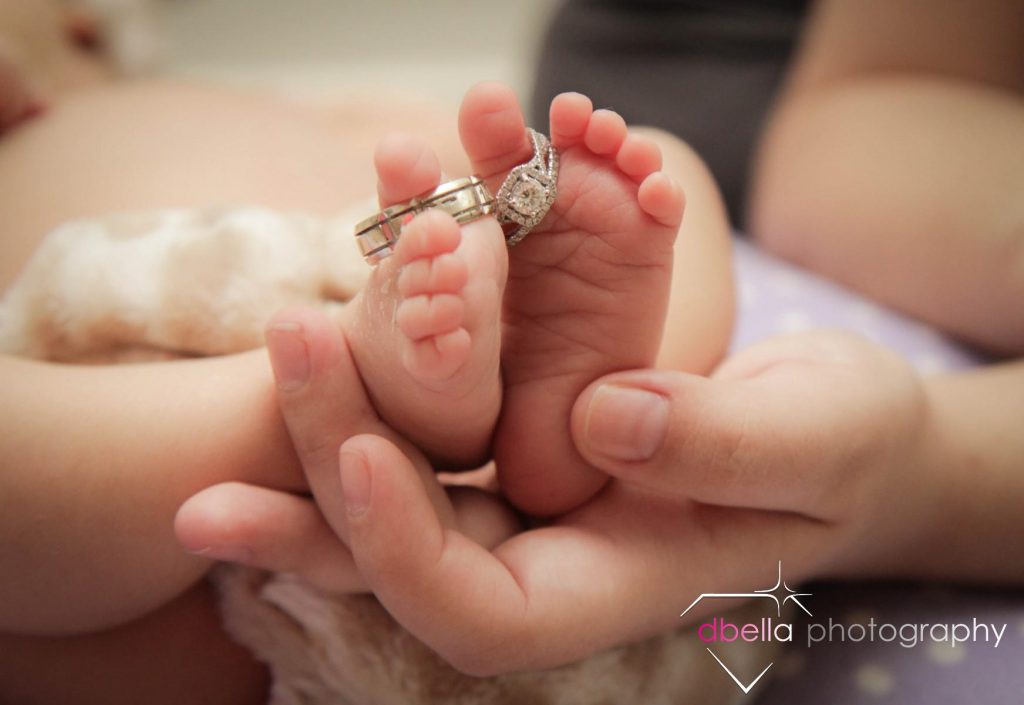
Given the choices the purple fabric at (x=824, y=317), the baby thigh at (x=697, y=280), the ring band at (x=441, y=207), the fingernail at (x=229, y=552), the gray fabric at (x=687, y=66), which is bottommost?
the fingernail at (x=229, y=552)

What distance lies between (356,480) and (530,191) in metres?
0.19

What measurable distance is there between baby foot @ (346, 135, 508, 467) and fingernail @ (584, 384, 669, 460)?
0.07 m

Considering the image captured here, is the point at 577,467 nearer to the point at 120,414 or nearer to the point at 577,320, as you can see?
the point at 577,320

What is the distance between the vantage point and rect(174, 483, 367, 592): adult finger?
1.44 feet

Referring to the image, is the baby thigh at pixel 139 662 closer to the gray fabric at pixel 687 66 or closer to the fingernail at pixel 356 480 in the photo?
the fingernail at pixel 356 480

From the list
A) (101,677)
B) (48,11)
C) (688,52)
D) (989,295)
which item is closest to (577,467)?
(101,677)

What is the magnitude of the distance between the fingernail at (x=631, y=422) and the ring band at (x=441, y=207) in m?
0.14

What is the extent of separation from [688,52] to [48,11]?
0.92 metres

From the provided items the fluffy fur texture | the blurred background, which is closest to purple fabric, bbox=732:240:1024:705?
the fluffy fur texture

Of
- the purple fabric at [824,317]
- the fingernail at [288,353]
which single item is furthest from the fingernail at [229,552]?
the purple fabric at [824,317]

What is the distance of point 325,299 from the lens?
0.61 m

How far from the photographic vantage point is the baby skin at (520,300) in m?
0.38

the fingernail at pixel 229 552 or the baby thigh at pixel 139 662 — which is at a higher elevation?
the fingernail at pixel 229 552

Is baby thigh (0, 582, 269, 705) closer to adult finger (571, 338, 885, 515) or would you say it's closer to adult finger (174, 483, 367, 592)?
adult finger (174, 483, 367, 592)
